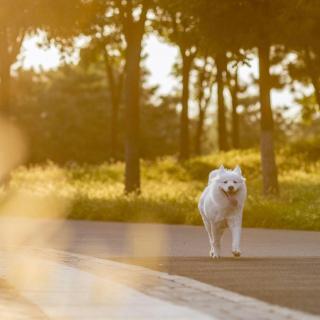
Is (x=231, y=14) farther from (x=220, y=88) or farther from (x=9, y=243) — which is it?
(x=220, y=88)

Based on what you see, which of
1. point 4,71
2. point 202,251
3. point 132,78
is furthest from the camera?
point 4,71

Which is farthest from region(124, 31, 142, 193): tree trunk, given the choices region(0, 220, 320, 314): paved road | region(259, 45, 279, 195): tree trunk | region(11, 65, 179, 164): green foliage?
region(11, 65, 179, 164): green foliage

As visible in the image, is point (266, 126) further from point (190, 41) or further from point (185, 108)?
point (185, 108)

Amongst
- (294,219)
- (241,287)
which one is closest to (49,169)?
(294,219)

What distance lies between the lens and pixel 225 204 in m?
16.2

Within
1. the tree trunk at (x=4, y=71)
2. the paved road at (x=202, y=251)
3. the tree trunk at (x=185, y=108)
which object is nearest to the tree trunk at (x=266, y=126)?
the paved road at (x=202, y=251)

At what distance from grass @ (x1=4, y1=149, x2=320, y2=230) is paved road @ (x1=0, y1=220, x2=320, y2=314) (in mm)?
1370

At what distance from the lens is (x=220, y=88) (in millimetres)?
56094

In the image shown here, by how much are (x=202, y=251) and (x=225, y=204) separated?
2.92 meters

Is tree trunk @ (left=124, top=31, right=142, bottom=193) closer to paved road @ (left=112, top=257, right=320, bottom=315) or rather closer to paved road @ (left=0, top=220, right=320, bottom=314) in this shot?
paved road @ (left=0, top=220, right=320, bottom=314)

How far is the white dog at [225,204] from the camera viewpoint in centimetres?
1587

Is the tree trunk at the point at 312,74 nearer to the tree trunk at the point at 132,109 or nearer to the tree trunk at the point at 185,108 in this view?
→ the tree trunk at the point at 132,109

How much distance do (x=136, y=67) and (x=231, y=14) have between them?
7.13 m

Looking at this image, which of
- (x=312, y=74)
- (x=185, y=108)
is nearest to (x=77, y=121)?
(x=185, y=108)
